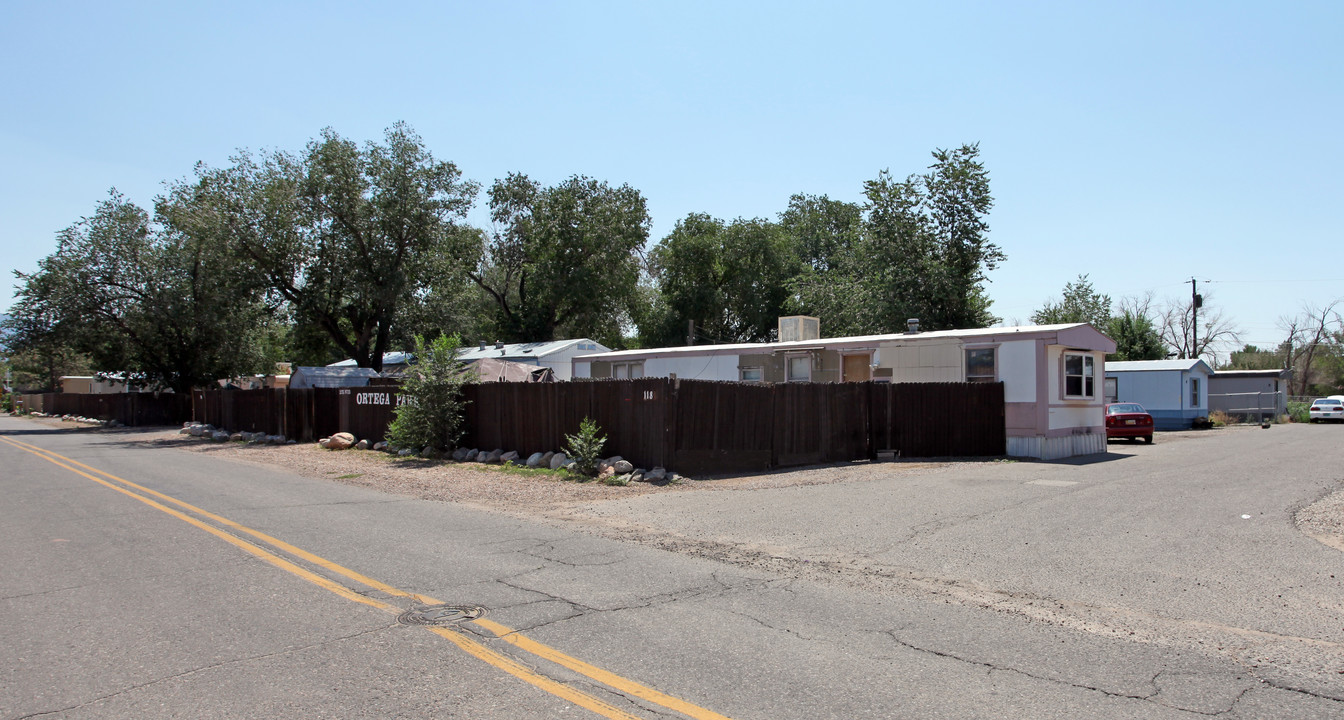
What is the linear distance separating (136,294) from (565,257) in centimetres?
2172

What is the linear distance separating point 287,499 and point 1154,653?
11.8 meters

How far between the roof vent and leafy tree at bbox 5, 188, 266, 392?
24.3 meters

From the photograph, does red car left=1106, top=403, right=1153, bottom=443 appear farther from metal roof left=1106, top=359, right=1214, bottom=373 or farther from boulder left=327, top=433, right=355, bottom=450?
boulder left=327, top=433, right=355, bottom=450

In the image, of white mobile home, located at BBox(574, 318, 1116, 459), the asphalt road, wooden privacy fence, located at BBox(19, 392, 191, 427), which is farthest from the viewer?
wooden privacy fence, located at BBox(19, 392, 191, 427)

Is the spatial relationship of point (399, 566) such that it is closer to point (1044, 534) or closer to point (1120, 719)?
point (1120, 719)

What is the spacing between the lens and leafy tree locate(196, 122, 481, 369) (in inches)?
1304

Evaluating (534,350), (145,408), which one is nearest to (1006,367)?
(534,350)

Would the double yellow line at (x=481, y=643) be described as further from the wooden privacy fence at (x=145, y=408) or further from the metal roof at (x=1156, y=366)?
the wooden privacy fence at (x=145, y=408)

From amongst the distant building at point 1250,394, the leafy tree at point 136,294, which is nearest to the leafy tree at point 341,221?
the leafy tree at point 136,294

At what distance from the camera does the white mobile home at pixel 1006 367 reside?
17.6 meters

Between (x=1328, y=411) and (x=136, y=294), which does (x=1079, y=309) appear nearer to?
(x=1328, y=411)

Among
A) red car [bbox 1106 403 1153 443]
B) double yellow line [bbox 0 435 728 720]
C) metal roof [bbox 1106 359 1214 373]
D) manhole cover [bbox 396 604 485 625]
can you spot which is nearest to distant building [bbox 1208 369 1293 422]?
metal roof [bbox 1106 359 1214 373]

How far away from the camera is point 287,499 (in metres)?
12.5

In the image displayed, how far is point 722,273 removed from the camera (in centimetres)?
5241
